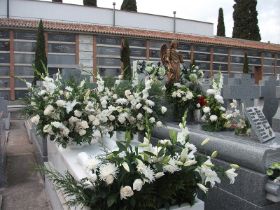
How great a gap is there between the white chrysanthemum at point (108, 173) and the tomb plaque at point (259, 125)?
2.47 metres

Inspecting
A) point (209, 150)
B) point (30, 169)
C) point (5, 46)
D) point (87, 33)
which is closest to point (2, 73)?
point (5, 46)

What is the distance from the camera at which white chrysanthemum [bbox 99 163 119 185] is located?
6.28ft

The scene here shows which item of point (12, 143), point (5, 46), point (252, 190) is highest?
point (5, 46)

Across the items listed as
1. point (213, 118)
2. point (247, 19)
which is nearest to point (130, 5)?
point (247, 19)

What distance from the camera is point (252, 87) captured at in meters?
7.45

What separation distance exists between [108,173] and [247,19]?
119 ft

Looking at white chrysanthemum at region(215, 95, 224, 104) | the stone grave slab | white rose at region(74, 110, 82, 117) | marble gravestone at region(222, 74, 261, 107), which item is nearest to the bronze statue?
white chrysanthemum at region(215, 95, 224, 104)

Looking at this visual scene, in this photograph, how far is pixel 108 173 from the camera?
6.26ft

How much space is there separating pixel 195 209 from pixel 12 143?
22.6 feet

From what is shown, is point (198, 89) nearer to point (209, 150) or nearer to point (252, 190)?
point (209, 150)

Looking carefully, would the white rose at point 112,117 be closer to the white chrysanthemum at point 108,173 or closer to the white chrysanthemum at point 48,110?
the white chrysanthemum at point 48,110

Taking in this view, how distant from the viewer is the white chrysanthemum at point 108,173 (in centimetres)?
191

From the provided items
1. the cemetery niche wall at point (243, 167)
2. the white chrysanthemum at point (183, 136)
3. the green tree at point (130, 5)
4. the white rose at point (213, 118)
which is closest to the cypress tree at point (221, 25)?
the green tree at point (130, 5)

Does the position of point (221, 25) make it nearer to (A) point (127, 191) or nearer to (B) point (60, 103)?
(B) point (60, 103)
